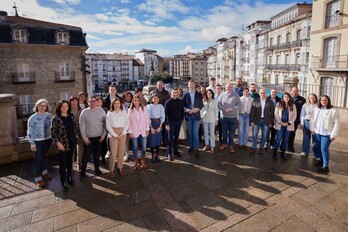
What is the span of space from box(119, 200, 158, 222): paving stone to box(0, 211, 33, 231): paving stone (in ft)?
4.59

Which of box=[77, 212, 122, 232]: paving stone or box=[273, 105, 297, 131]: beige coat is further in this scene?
box=[273, 105, 297, 131]: beige coat

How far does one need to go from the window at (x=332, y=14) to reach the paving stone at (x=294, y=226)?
19262 mm

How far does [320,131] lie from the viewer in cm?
505

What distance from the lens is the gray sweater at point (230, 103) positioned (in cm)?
605

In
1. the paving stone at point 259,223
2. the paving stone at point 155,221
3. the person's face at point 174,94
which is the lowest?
the paving stone at point 155,221

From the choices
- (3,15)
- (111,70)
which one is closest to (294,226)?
(3,15)

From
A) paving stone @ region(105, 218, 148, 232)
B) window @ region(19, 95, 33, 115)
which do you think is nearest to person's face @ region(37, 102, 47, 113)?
paving stone @ region(105, 218, 148, 232)

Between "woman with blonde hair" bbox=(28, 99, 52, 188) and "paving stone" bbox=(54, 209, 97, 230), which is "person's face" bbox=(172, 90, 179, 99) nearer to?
"woman with blonde hair" bbox=(28, 99, 52, 188)

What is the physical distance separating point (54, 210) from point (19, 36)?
20.6 m

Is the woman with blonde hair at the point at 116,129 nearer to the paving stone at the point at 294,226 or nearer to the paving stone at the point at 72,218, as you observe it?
the paving stone at the point at 72,218

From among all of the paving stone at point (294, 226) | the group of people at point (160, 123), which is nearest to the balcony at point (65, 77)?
the group of people at point (160, 123)

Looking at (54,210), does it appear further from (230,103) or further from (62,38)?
(62,38)

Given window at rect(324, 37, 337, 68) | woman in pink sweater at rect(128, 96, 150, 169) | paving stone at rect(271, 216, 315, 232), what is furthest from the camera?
window at rect(324, 37, 337, 68)

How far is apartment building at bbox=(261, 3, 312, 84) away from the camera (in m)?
29.0
